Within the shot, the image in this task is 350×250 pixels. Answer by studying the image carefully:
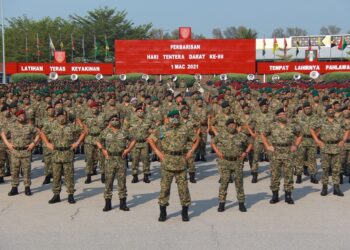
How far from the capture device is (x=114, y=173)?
349 inches

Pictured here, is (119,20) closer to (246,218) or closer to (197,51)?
(197,51)

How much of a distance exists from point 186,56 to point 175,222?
88.2 ft

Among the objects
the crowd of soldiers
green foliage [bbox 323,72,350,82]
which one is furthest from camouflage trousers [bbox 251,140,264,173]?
green foliage [bbox 323,72,350,82]

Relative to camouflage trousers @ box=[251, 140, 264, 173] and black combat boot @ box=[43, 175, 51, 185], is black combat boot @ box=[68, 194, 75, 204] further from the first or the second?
camouflage trousers @ box=[251, 140, 264, 173]

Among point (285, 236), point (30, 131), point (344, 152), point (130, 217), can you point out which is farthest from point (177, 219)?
point (344, 152)

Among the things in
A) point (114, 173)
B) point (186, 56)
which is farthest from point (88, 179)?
point (186, 56)

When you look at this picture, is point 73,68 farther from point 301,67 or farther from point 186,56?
point 301,67

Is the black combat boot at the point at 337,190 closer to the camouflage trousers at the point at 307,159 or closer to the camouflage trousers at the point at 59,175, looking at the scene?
the camouflage trousers at the point at 307,159

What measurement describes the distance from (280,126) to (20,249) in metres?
5.48

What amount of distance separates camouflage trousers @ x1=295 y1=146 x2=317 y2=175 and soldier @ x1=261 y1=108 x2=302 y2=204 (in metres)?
1.85

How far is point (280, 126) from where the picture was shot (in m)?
9.52

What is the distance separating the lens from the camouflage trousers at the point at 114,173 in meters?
8.81

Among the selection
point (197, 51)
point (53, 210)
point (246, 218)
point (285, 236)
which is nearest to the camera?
point (285, 236)

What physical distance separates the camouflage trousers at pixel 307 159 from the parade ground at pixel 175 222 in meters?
0.56
